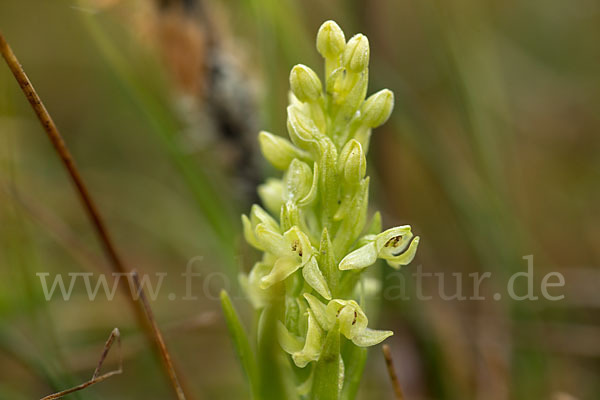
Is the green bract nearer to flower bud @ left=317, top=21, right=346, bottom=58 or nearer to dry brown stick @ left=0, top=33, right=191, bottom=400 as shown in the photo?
flower bud @ left=317, top=21, right=346, bottom=58

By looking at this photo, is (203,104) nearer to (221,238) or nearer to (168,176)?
(221,238)

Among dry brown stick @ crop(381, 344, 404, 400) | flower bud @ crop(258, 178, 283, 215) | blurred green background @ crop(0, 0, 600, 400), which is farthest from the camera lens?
blurred green background @ crop(0, 0, 600, 400)

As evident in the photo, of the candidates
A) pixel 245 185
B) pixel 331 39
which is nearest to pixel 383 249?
pixel 331 39

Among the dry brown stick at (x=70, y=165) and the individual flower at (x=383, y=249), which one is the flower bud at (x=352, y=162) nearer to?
the individual flower at (x=383, y=249)

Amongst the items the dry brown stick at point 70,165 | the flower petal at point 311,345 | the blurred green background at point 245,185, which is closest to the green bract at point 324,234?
the flower petal at point 311,345

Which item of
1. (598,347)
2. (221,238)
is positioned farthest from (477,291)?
(221,238)

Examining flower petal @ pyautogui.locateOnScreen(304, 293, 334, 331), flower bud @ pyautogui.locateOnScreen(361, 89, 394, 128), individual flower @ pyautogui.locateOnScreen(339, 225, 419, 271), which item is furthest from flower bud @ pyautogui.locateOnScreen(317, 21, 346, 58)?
flower petal @ pyautogui.locateOnScreen(304, 293, 334, 331)
